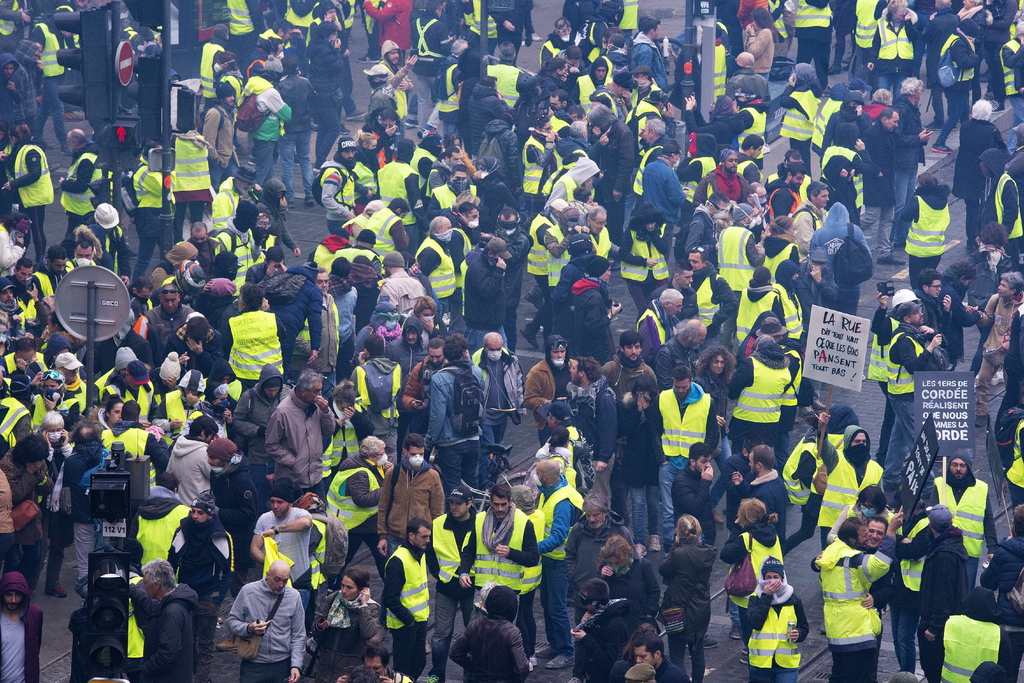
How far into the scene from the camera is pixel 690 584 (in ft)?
42.3

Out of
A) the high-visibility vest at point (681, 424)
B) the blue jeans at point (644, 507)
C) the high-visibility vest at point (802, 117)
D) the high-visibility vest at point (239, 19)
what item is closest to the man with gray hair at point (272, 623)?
the blue jeans at point (644, 507)

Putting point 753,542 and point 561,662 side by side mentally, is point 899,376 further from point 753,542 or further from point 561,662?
point 561,662

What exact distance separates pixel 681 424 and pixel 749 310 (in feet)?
8.64

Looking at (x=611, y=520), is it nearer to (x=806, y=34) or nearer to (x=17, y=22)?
(x=806, y=34)

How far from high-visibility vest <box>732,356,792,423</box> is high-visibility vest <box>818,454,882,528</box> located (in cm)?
143

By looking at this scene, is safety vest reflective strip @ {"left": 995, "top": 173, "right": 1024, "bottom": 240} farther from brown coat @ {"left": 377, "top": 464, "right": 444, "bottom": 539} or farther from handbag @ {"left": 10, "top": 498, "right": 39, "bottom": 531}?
handbag @ {"left": 10, "top": 498, "right": 39, "bottom": 531}

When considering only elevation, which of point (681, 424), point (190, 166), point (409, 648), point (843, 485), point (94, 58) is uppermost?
point (94, 58)

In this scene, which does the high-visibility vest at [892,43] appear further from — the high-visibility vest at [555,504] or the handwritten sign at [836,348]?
the high-visibility vest at [555,504]

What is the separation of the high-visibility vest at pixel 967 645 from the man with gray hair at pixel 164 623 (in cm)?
547

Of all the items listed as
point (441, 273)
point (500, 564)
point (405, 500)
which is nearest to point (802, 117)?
point (441, 273)

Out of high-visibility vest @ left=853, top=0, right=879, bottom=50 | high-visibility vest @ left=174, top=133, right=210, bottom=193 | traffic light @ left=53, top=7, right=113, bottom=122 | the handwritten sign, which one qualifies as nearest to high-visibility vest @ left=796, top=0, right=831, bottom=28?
high-visibility vest @ left=853, top=0, right=879, bottom=50

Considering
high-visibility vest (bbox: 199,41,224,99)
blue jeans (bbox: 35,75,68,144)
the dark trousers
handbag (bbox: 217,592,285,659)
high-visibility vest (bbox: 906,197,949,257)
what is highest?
high-visibility vest (bbox: 199,41,224,99)

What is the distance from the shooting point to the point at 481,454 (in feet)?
52.0

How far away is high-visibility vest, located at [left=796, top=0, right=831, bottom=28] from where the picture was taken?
24.6 metres
